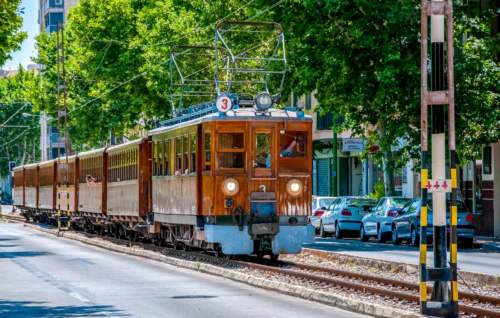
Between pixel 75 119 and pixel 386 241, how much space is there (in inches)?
1657

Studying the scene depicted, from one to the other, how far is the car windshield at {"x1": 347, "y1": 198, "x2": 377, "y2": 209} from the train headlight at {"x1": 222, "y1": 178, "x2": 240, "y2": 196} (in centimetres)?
Answer: 1903

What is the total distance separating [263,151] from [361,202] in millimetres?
19267

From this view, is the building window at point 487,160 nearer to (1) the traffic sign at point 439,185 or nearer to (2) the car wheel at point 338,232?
(2) the car wheel at point 338,232

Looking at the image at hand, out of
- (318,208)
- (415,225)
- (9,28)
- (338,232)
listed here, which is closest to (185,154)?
(9,28)

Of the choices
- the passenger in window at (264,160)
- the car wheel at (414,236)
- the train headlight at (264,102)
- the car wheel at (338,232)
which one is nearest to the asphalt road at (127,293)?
the passenger in window at (264,160)

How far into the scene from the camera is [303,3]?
3966 centimetres

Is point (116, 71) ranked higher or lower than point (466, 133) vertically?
higher

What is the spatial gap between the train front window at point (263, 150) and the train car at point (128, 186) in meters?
7.96

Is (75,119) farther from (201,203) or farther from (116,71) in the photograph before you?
Result: (201,203)

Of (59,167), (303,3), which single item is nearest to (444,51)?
(303,3)


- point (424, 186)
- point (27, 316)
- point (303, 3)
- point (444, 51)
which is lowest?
point (27, 316)

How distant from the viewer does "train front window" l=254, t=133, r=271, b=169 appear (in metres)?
30.1

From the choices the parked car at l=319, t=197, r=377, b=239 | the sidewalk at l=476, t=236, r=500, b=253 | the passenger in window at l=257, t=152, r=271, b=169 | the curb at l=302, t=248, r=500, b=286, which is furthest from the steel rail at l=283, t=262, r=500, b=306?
the parked car at l=319, t=197, r=377, b=239

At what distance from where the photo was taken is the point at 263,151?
99.1ft
